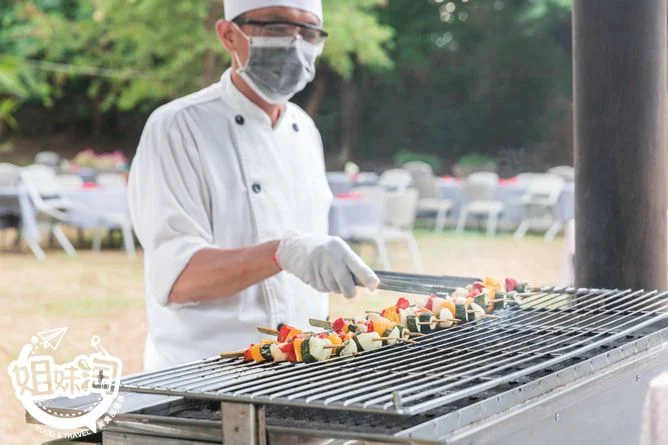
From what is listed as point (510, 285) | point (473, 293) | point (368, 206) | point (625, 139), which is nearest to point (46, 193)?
point (368, 206)

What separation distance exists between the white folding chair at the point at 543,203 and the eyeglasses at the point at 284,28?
11.0m

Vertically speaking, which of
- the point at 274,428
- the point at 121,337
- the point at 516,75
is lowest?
the point at 121,337

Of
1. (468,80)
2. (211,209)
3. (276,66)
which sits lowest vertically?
(211,209)

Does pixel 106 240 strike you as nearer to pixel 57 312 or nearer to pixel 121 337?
pixel 57 312

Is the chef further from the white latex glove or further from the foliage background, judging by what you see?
the foliage background

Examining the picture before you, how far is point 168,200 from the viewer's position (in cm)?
247

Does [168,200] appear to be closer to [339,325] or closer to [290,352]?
[339,325]

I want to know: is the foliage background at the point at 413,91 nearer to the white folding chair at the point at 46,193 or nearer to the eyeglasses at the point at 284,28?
the white folding chair at the point at 46,193

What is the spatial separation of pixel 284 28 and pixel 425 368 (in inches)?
46.7

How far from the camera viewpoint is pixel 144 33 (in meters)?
17.1

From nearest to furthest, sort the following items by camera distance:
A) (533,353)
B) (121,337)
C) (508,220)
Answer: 1. (533,353)
2. (121,337)
3. (508,220)

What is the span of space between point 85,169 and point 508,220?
6594 millimetres

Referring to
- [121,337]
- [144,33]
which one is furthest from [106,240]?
[121,337]

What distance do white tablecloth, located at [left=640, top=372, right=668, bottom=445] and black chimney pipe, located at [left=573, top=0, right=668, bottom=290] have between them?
1.02 metres
